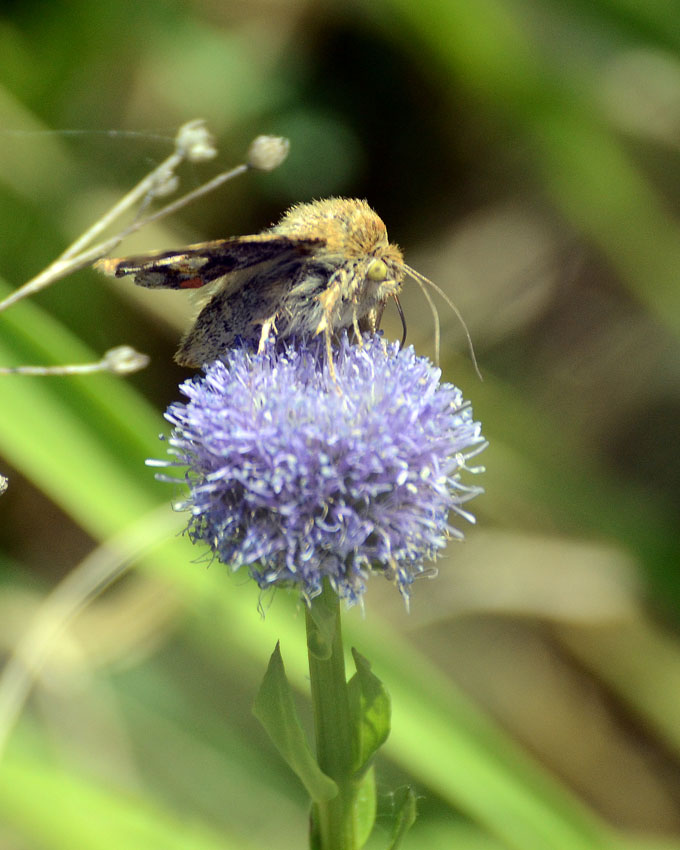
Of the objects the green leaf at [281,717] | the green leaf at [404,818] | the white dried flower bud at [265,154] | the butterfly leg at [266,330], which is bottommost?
the green leaf at [404,818]

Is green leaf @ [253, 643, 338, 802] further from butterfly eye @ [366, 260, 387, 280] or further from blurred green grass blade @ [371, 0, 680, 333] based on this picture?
blurred green grass blade @ [371, 0, 680, 333]

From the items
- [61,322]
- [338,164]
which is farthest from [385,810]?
[338,164]

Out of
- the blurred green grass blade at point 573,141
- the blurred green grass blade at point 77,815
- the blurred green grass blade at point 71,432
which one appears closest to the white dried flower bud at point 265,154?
the blurred green grass blade at point 71,432

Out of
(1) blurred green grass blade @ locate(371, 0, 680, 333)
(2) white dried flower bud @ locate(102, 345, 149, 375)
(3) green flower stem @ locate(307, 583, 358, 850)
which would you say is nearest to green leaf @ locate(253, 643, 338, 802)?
(3) green flower stem @ locate(307, 583, 358, 850)

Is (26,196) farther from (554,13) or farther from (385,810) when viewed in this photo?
(385,810)

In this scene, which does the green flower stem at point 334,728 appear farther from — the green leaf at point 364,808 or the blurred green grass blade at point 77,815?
the blurred green grass blade at point 77,815
